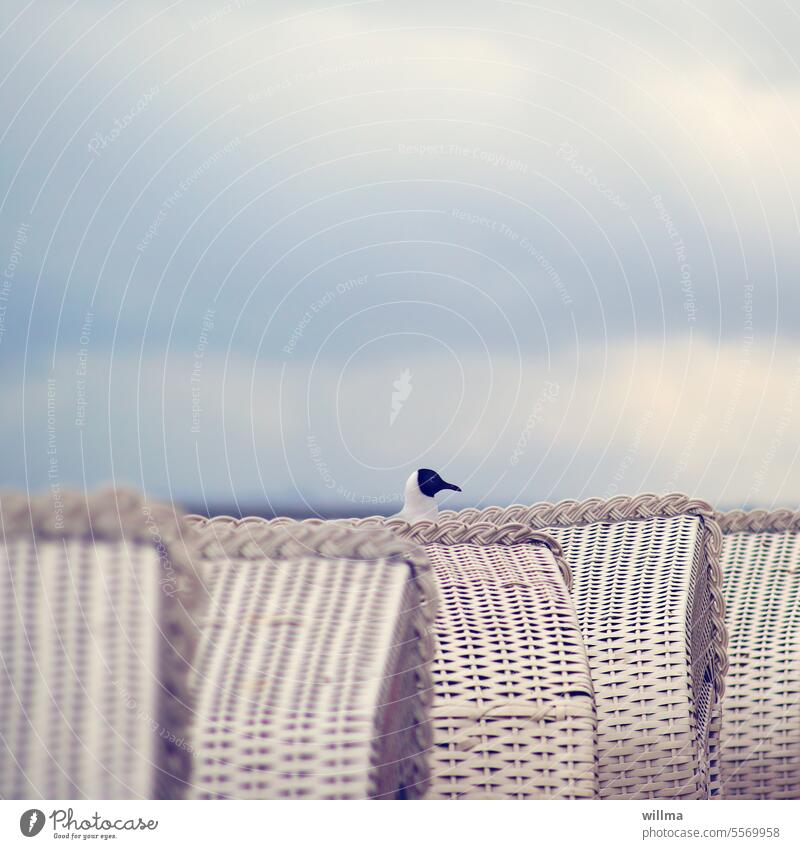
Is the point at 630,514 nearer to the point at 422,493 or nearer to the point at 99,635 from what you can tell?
the point at 422,493

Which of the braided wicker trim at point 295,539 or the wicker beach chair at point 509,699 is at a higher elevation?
the braided wicker trim at point 295,539

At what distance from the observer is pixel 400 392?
51.8 inches

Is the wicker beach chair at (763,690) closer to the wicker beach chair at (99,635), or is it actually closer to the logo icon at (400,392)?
the logo icon at (400,392)

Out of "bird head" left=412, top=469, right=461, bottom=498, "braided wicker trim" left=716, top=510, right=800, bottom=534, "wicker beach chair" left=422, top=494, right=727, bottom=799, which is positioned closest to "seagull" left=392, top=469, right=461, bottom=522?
"bird head" left=412, top=469, right=461, bottom=498

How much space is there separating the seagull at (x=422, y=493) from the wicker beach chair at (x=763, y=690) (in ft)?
1.25

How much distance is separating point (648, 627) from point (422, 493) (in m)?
0.38

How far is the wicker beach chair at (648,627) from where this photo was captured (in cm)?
104

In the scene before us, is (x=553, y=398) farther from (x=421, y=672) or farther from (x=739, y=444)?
(x=421, y=672)

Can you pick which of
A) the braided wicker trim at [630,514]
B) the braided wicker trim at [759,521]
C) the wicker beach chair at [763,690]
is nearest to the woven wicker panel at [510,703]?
the braided wicker trim at [630,514]

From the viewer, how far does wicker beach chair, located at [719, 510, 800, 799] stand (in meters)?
1.18

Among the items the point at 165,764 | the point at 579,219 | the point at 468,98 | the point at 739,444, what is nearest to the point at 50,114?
the point at 468,98
